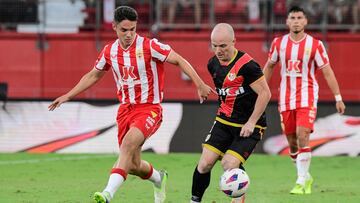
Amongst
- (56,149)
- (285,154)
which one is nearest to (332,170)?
(285,154)

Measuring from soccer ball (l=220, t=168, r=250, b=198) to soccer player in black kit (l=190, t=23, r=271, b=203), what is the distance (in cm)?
11

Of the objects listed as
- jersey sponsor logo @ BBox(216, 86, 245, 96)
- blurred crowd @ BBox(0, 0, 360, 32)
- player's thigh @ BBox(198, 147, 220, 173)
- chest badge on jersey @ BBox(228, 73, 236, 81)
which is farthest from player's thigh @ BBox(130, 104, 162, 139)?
blurred crowd @ BBox(0, 0, 360, 32)

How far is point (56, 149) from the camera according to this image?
16.4 m

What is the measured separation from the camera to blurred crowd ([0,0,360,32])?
18.5m

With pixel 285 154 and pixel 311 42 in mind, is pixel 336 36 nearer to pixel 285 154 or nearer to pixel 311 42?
pixel 285 154

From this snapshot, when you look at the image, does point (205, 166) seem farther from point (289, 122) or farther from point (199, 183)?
point (289, 122)

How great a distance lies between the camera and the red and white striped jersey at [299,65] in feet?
36.9

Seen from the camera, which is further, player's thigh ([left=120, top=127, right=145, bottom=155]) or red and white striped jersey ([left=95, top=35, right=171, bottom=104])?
red and white striped jersey ([left=95, top=35, right=171, bottom=104])

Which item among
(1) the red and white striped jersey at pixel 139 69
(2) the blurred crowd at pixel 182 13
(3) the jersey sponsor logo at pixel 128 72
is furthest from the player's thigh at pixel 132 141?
(2) the blurred crowd at pixel 182 13

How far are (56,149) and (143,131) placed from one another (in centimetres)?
779

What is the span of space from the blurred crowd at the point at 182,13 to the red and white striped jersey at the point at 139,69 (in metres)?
9.58

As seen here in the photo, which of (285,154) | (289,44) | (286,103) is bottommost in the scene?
(285,154)

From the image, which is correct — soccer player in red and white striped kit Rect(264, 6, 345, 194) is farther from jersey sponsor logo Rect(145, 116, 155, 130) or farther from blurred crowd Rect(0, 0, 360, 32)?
blurred crowd Rect(0, 0, 360, 32)

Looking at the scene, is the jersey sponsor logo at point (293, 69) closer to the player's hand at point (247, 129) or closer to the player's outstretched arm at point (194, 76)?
the player's outstretched arm at point (194, 76)
